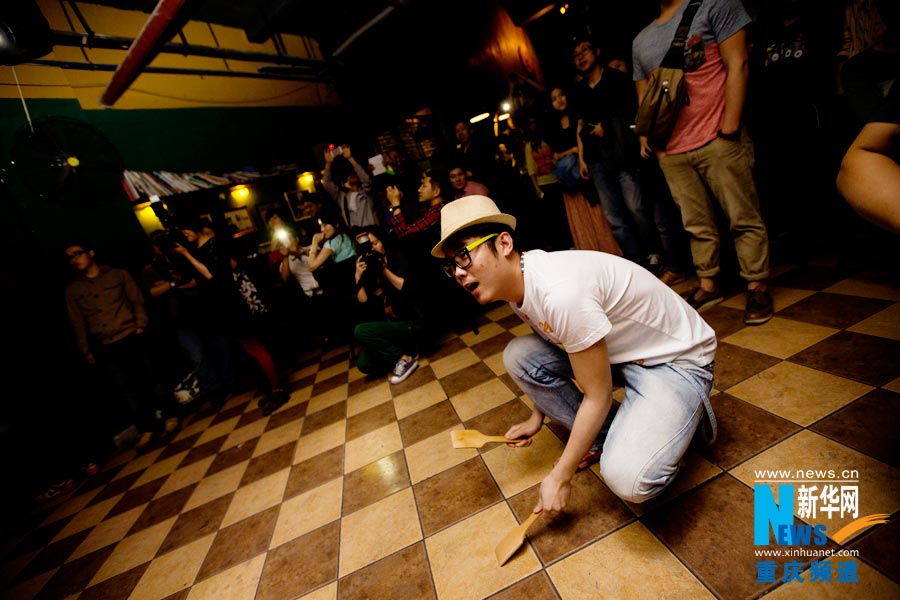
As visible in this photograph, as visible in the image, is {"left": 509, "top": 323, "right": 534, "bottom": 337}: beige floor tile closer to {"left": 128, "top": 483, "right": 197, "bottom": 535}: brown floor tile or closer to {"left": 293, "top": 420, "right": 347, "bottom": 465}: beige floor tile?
{"left": 293, "top": 420, "right": 347, "bottom": 465}: beige floor tile

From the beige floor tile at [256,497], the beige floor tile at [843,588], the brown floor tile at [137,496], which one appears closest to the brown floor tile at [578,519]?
the beige floor tile at [843,588]

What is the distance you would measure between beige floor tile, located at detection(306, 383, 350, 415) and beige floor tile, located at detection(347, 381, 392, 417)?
6.2 inches

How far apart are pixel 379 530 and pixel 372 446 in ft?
2.22

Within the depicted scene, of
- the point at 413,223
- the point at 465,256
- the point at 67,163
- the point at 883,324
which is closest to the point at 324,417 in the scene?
the point at 413,223

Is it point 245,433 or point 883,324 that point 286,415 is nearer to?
point 245,433

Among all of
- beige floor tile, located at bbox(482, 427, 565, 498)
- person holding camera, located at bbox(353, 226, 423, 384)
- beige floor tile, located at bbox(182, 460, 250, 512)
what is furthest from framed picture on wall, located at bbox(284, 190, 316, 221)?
beige floor tile, located at bbox(482, 427, 565, 498)

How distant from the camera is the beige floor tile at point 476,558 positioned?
119 cm

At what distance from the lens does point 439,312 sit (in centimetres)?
360

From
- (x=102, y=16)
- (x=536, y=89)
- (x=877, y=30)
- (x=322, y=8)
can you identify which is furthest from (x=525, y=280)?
(x=102, y=16)

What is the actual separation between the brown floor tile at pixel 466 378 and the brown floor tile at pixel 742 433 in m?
1.34

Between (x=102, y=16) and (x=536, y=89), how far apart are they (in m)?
6.83

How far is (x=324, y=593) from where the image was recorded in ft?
4.52

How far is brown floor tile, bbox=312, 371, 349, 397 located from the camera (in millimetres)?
3393

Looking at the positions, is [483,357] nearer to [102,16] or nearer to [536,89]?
[536,89]
